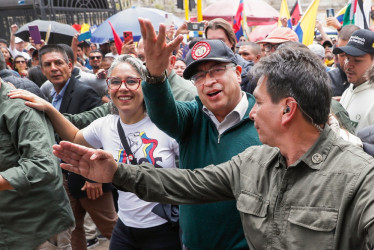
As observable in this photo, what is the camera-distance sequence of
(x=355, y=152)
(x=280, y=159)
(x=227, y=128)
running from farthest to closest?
1. (x=227, y=128)
2. (x=280, y=159)
3. (x=355, y=152)

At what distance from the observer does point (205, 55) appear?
2.55 metres

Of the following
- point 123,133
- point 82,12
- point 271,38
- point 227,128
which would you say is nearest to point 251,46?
point 271,38

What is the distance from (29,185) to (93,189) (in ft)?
4.41

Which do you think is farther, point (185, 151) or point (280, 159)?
point (185, 151)

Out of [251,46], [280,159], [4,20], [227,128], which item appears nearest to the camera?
[280,159]

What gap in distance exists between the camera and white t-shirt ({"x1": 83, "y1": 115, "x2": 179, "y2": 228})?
3.09 metres

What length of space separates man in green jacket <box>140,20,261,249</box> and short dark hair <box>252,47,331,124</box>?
0.69 m

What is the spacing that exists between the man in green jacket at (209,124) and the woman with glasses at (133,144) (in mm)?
429

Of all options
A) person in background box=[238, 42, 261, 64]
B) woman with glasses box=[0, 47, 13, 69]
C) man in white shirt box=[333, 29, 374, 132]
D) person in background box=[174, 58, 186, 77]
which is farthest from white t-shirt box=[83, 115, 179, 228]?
woman with glasses box=[0, 47, 13, 69]

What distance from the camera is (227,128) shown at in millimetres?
2545

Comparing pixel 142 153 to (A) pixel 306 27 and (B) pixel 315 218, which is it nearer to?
(B) pixel 315 218

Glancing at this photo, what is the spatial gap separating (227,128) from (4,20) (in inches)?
493

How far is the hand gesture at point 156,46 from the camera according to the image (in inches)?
82.2

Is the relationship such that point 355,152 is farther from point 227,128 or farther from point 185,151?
point 185,151
